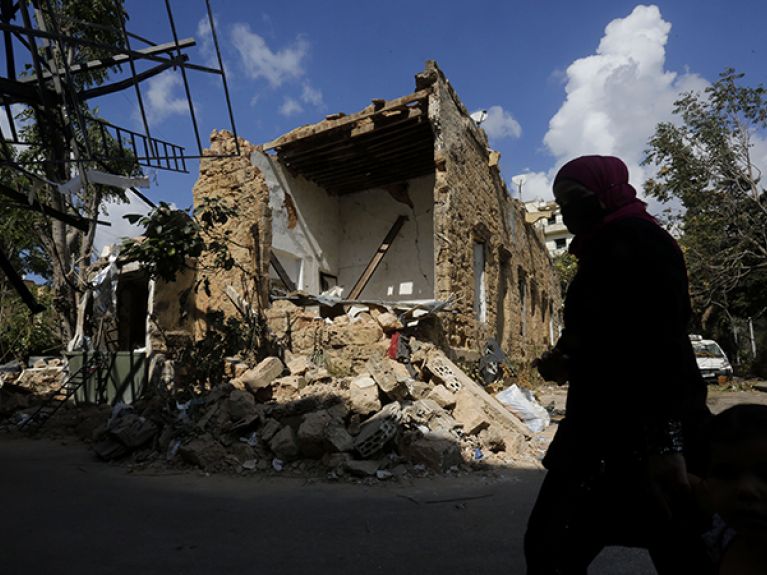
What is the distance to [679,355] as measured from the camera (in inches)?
56.5

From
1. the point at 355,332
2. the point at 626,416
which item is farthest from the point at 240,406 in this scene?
the point at 626,416

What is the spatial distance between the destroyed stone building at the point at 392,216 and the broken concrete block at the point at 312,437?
3317 mm

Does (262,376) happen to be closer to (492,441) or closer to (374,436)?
(374,436)

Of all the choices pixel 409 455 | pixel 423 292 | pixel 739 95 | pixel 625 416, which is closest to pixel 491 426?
pixel 409 455

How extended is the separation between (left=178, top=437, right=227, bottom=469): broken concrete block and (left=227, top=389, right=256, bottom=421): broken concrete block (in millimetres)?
412

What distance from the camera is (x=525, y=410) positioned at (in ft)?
24.1

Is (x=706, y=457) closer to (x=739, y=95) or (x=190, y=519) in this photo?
(x=190, y=519)

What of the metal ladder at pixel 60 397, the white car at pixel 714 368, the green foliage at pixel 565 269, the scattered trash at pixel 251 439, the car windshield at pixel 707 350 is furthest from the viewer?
the green foliage at pixel 565 269

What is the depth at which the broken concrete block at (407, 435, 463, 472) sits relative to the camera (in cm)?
489

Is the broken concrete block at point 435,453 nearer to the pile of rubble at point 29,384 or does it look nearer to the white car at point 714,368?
the pile of rubble at point 29,384

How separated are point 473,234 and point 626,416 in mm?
8740

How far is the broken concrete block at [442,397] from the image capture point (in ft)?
20.4

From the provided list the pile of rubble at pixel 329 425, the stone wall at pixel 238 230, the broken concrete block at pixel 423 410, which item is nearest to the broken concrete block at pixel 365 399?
the pile of rubble at pixel 329 425

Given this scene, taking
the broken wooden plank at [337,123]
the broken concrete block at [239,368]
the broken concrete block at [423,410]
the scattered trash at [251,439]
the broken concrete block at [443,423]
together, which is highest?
the broken wooden plank at [337,123]
